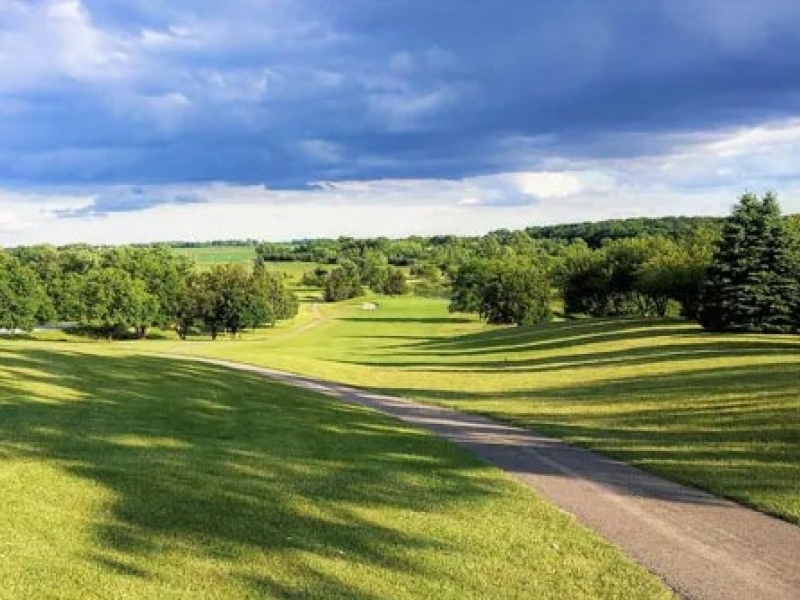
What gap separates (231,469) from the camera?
12641 millimetres

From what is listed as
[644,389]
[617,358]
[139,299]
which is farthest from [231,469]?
[139,299]

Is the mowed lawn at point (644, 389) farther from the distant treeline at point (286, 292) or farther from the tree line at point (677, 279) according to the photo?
the distant treeline at point (286, 292)

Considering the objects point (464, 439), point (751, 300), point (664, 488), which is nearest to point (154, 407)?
point (464, 439)

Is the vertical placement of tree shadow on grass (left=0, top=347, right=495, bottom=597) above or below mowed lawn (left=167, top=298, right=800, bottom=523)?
above

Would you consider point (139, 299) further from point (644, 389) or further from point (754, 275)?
point (644, 389)

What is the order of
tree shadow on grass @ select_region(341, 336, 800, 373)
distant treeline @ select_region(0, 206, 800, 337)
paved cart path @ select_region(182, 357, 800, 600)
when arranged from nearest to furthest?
paved cart path @ select_region(182, 357, 800, 600) → tree shadow on grass @ select_region(341, 336, 800, 373) → distant treeline @ select_region(0, 206, 800, 337)

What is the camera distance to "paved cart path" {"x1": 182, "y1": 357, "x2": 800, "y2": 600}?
8.66 m

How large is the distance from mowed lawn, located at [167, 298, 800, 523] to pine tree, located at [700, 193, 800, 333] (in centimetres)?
236

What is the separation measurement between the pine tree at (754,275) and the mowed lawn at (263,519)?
117 ft

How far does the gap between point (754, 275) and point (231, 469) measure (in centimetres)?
A: 4203

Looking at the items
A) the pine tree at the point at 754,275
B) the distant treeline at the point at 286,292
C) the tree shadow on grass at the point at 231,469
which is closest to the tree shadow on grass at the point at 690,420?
the tree shadow on grass at the point at 231,469

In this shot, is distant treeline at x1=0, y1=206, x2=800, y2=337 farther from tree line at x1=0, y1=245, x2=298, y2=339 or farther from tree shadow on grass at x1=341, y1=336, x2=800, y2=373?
tree shadow on grass at x1=341, y1=336, x2=800, y2=373

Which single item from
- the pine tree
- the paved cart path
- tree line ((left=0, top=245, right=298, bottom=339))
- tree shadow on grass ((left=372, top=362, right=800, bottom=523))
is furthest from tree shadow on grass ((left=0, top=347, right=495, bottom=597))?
Answer: tree line ((left=0, top=245, right=298, bottom=339))

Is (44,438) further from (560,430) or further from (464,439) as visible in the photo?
(560,430)
